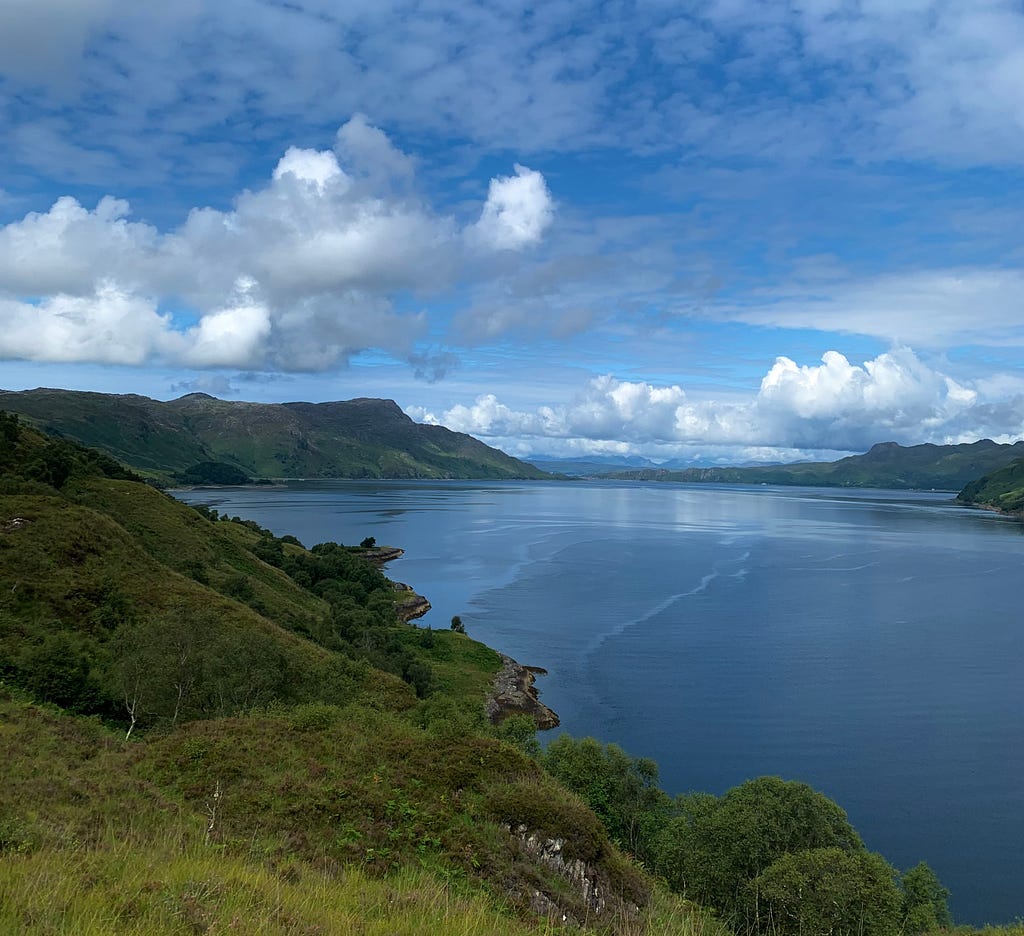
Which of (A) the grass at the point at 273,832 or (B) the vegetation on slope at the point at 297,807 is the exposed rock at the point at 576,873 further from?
(A) the grass at the point at 273,832

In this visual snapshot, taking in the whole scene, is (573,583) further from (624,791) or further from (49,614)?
(49,614)

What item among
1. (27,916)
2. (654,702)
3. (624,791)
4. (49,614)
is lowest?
(654,702)

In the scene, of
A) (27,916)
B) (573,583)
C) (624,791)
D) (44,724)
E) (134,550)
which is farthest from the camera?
(573,583)

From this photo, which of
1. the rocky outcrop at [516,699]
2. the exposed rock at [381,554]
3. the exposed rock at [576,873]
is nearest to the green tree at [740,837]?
the exposed rock at [576,873]

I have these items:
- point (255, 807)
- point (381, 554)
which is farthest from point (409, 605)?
point (255, 807)

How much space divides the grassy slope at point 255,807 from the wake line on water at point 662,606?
1794 inches

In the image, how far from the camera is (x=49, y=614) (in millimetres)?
40250

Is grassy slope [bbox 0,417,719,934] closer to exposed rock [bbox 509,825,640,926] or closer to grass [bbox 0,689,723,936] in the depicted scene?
grass [bbox 0,689,723,936]

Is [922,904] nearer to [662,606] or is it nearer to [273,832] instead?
[273,832]

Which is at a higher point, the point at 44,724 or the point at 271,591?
the point at 44,724

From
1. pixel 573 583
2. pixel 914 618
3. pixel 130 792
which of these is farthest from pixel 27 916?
pixel 573 583

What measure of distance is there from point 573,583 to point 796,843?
9274 centimetres

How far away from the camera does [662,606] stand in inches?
4188

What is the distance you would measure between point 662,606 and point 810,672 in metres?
32.5
